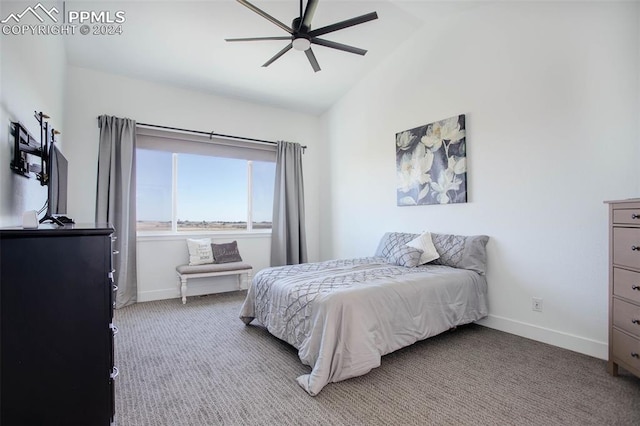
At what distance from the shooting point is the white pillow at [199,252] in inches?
166

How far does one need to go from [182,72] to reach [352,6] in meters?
2.29

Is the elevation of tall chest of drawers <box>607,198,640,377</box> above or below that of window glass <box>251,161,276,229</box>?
below

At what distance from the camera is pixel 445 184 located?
3.41m

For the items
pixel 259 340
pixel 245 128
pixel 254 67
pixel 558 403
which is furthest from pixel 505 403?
pixel 245 128

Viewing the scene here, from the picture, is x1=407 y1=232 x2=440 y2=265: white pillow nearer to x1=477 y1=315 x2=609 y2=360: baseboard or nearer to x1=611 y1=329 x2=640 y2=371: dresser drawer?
x1=477 y1=315 x2=609 y2=360: baseboard

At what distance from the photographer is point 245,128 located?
4.85 m

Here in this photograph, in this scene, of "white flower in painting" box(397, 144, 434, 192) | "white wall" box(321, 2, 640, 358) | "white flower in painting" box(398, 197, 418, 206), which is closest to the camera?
"white wall" box(321, 2, 640, 358)

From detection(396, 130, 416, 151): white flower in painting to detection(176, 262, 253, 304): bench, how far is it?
105 inches

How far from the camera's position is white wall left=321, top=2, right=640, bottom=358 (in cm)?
232

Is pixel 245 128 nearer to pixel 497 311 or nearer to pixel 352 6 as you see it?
pixel 352 6

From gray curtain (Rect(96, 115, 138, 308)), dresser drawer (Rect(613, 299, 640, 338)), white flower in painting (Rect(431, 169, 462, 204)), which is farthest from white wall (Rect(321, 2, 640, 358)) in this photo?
gray curtain (Rect(96, 115, 138, 308))

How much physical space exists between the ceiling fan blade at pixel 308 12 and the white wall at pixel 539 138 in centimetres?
185

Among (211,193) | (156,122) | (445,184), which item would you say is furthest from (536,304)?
(156,122)

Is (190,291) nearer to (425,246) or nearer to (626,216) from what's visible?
(425,246)
